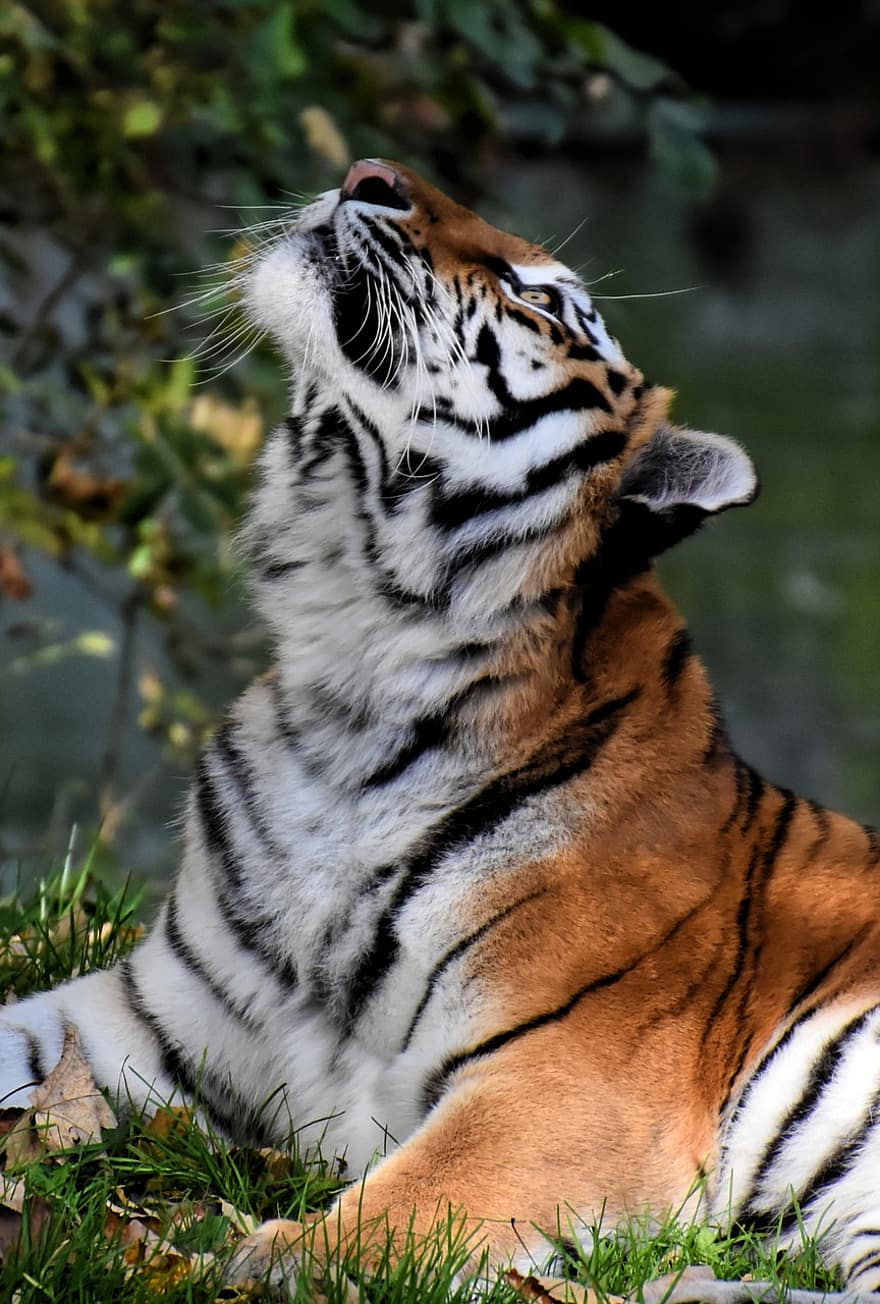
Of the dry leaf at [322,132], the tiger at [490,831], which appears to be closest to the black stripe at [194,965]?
the tiger at [490,831]

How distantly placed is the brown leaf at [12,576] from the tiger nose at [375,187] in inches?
82.6

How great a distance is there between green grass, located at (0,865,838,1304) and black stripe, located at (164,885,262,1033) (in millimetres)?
153

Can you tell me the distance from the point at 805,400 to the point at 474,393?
37.6 feet

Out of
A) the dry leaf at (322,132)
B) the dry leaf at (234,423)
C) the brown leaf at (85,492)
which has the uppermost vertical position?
the dry leaf at (322,132)

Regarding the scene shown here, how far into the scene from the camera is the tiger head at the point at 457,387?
243cm

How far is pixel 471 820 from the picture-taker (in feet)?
7.70

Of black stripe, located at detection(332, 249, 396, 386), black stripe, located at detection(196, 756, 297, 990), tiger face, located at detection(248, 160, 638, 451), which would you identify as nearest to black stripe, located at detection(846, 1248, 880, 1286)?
black stripe, located at detection(196, 756, 297, 990)

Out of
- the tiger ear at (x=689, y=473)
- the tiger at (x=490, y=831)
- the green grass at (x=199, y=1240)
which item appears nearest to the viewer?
the green grass at (x=199, y=1240)

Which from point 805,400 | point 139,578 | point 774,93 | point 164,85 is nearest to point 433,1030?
point 139,578

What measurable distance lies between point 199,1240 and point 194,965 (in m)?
0.52

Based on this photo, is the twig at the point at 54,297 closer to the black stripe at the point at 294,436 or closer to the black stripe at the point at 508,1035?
the black stripe at the point at 294,436

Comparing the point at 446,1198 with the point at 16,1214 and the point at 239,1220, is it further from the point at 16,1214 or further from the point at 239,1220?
the point at 16,1214

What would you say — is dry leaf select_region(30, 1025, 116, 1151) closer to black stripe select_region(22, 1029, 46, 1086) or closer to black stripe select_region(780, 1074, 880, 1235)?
black stripe select_region(22, 1029, 46, 1086)

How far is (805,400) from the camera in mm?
13492
